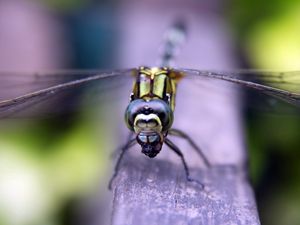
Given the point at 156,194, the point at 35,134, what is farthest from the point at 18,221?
the point at 156,194

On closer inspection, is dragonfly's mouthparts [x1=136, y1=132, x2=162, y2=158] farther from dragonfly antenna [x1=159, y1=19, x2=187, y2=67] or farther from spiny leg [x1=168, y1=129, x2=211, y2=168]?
dragonfly antenna [x1=159, y1=19, x2=187, y2=67]

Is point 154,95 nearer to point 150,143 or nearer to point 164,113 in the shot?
point 164,113

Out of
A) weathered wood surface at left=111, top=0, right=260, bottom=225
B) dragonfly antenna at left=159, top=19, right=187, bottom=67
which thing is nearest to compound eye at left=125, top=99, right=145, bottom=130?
weathered wood surface at left=111, top=0, right=260, bottom=225

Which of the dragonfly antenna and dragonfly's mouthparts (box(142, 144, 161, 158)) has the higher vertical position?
the dragonfly antenna

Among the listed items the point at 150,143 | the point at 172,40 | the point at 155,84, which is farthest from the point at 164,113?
the point at 172,40

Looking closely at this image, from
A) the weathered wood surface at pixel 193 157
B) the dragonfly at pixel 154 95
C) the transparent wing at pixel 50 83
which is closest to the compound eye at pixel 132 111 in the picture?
the dragonfly at pixel 154 95
